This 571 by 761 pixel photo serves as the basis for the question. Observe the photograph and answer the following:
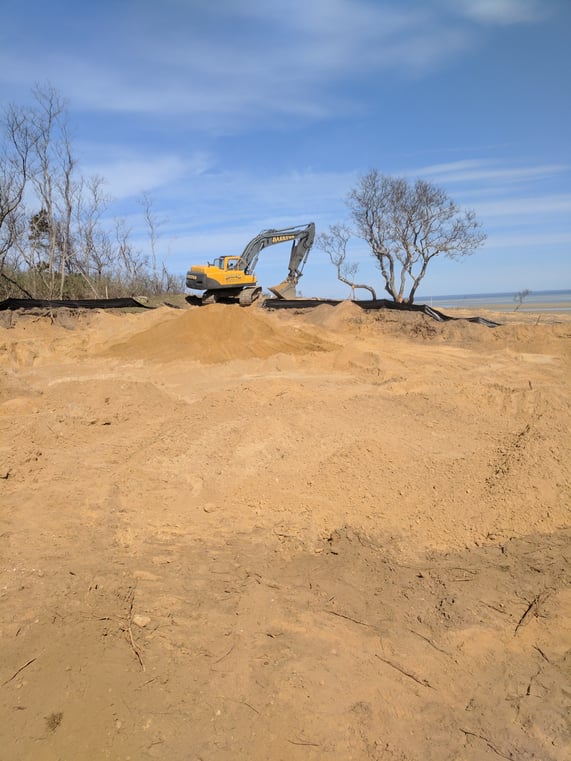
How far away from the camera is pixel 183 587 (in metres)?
3.91

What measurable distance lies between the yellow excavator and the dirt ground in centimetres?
782

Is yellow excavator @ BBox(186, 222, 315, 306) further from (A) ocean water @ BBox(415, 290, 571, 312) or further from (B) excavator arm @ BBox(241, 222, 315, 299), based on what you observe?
(A) ocean water @ BBox(415, 290, 571, 312)

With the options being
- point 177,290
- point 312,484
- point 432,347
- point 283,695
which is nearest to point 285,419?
point 312,484

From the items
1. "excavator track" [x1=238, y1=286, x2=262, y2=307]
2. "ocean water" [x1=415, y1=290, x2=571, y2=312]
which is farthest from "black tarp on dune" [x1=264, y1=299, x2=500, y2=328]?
"ocean water" [x1=415, y1=290, x2=571, y2=312]

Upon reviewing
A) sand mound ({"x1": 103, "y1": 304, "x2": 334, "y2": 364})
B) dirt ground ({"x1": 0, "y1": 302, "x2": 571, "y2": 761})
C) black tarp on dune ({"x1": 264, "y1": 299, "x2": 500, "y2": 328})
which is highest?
black tarp on dune ({"x1": 264, "y1": 299, "x2": 500, "y2": 328})

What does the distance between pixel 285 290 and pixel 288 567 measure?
1462 cm

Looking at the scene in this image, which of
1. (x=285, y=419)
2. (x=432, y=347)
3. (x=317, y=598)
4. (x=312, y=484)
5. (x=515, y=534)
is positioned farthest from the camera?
(x=432, y=347)

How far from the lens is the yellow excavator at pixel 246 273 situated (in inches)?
642

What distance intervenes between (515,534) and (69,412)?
18.4ft

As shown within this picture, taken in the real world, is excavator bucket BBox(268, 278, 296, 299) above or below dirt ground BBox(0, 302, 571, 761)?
above

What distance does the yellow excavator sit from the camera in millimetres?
16297

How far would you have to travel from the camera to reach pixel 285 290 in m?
18.2

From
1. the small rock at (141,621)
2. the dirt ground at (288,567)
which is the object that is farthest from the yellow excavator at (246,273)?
the small rock at (141,621)

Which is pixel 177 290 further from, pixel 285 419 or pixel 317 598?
pixel 317 598
